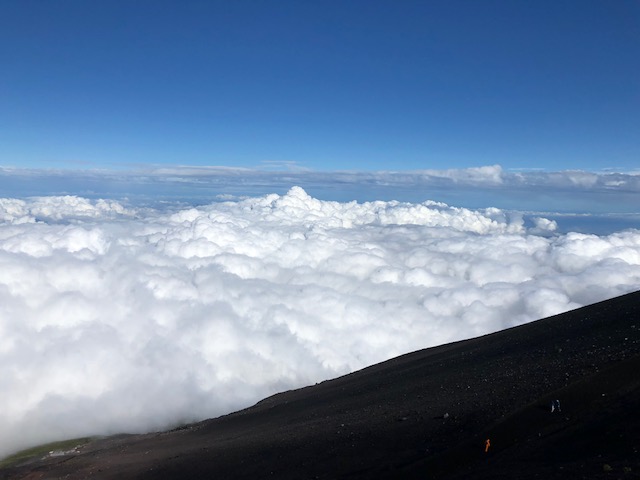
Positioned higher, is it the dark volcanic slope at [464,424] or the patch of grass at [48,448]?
the dark volcanic slope at [464,424]

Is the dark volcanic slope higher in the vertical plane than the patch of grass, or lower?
higher

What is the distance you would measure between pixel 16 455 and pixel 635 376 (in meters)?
130

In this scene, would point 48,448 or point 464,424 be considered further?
point 48,448

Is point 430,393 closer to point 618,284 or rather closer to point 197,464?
point 197,464

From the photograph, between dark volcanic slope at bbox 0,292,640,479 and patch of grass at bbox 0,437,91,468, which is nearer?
dark volcanic slope at bbox 0,292,640,479

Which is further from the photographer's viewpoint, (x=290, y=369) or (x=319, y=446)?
(x=290, y=369)

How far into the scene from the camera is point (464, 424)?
26.3m

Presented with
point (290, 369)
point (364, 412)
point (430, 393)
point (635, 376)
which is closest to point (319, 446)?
point (364, 412)

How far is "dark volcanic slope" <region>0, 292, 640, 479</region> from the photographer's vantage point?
2033 centimetres

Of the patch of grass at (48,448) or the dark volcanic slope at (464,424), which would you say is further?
the patch of grass at (48,448)

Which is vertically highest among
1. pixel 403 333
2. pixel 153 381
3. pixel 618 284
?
pixel 618 284

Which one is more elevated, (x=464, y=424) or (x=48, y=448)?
(x=464, y=424)

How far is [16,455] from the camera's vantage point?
112m

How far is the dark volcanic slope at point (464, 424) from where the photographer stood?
20.3 metres
